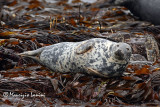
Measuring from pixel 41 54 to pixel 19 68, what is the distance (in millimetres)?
327

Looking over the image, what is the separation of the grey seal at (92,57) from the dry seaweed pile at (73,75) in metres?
0.10

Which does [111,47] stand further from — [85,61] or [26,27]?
[26,27]

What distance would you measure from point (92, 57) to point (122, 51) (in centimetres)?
40

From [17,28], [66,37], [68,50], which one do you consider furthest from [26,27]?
[68,50]

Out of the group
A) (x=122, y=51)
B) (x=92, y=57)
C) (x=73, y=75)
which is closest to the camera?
(x=122, y=51)

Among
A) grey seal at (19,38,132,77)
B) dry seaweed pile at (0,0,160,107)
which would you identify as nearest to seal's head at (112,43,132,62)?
grey seal at (19,38,132,77)

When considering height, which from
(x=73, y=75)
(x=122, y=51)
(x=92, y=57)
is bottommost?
(x=73, y=75)

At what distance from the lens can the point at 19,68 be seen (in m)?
4.18

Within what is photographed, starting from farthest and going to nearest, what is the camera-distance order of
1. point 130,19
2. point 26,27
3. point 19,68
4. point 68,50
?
point 130,19
point 26,27
point 19,68
point 68,50

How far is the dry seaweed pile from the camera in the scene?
3285 mm

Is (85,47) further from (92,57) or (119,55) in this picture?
(119,55)

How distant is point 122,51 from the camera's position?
3.37 m

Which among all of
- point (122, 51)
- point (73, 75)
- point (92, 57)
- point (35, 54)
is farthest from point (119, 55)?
point (35, 54)

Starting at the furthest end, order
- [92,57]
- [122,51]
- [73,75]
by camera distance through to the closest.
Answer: [73,75]
[92,57]
[122,51]
